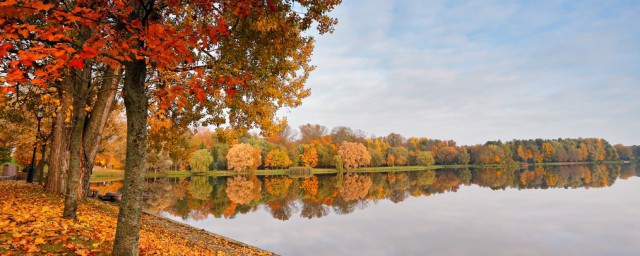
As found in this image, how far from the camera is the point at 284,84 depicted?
12.3 m

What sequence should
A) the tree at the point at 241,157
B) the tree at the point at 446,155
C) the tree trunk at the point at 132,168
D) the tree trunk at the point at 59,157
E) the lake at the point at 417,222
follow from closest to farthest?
the tree trunk at the point at 132,168, the tree trunk at the point at 59,157, the lake at the point at 417,222, the tree at the point at 241,157, the tree at the point at 446,155

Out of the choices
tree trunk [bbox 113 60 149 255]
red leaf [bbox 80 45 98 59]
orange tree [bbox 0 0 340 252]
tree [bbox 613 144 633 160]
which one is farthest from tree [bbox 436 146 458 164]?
red leaf [bbox 80 45 98 59]

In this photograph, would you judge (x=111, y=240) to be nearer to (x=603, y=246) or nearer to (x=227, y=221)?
(x=227, y=221)

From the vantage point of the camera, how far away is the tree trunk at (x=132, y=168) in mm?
5465

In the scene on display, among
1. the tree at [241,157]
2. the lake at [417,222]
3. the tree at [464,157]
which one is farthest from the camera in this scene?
the tree at [464,157]

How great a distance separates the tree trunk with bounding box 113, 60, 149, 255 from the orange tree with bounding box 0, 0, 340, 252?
0.05ft

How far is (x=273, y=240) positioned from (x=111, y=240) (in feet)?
37.2

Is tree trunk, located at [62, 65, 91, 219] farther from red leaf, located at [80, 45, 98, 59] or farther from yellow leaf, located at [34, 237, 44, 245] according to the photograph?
red leaf, located at [80, 45, 98, 59]

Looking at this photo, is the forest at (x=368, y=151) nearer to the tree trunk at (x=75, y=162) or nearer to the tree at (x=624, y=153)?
the tree at (x=624, y=153)

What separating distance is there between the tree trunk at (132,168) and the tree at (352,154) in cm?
7945

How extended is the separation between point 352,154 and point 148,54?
268 feet

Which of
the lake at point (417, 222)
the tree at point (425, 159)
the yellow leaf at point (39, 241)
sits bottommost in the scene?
the lake at point (417, 222)

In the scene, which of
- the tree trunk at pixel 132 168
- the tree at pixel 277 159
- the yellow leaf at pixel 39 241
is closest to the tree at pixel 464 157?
the tree at pixel 277 159

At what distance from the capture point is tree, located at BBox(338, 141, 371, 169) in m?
85.1
